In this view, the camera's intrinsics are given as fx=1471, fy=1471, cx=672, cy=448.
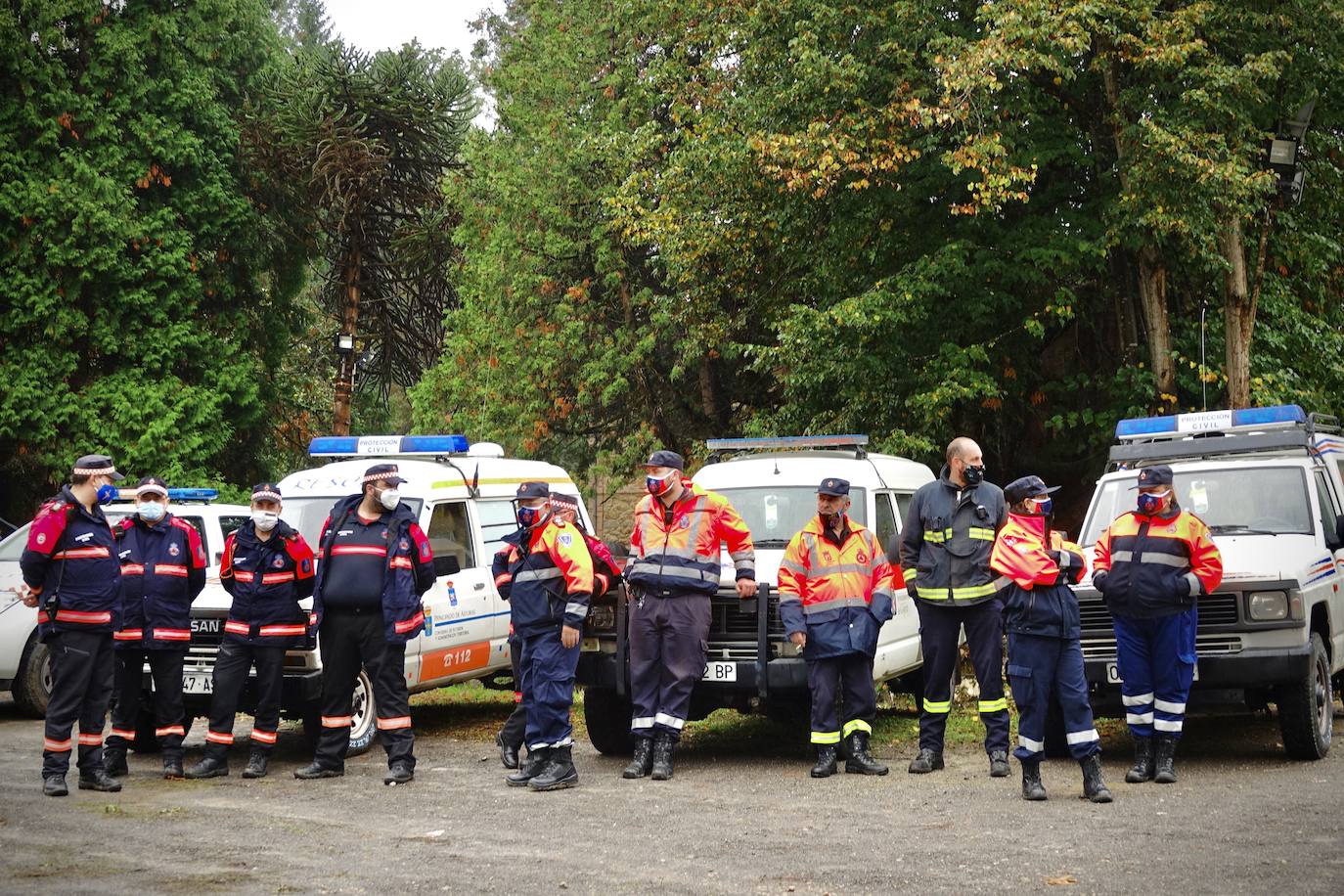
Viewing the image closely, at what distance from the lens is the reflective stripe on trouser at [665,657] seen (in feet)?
31.2

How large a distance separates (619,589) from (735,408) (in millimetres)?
15274

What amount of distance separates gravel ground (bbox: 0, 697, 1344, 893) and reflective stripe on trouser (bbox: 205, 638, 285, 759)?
0.92 ft

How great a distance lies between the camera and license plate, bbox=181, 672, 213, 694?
10.3 metres

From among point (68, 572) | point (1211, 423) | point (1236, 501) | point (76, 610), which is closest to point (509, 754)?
point (76, 610)

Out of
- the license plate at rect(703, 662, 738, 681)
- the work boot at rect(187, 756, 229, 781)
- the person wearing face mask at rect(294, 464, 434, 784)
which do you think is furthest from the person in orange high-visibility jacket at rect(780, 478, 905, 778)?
the work boot at rect(187, 756, 229, 781)

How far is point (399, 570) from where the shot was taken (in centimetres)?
958

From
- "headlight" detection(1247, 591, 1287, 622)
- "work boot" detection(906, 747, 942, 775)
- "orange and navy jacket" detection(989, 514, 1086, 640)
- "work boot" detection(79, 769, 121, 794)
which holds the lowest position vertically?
"work boot" detection(906, 747, 942, 775)

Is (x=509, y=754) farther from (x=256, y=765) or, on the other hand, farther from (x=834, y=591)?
(x=834, y=591)

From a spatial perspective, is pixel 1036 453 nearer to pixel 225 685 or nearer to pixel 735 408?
pixel 735 408

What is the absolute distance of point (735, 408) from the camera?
25125 mm

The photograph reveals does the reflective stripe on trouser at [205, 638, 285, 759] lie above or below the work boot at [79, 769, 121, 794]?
above

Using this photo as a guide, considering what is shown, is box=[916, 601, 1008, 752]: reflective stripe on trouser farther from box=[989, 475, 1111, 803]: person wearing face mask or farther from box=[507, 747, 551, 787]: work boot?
box=[507, 747, 551, 787]: work boot

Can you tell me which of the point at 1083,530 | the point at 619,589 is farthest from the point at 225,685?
the point at 1083,530

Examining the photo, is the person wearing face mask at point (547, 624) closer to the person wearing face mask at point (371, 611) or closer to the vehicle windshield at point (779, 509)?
the person wearing face mask at point (371, 611)
